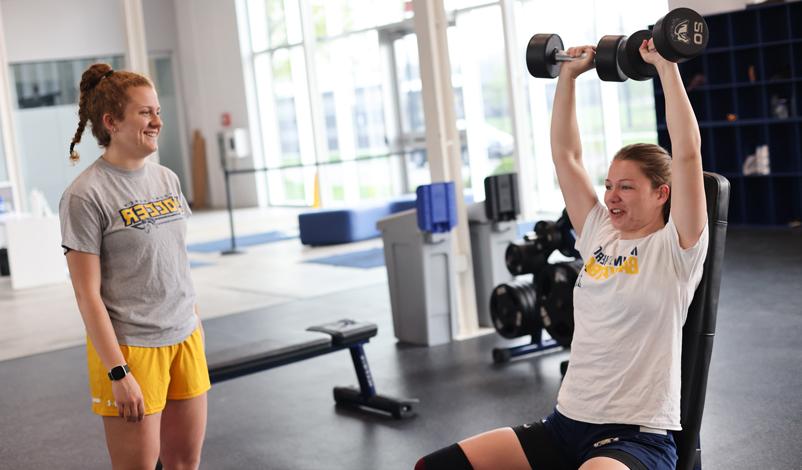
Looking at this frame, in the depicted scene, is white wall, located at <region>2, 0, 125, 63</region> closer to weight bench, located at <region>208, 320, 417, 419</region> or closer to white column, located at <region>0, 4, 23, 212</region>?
white column, located at <region>0, 4, 23, 212</region>

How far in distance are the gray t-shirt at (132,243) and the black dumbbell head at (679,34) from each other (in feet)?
3.83

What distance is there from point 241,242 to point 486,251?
227 inches

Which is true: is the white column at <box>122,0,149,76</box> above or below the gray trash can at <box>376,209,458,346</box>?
above

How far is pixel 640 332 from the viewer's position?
6.50 feet

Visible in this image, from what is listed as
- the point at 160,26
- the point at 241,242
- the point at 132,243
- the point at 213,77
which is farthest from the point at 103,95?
the point at 160,26

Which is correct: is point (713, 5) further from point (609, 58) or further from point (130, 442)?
point (130, 442)

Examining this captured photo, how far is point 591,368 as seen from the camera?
203 centimetres

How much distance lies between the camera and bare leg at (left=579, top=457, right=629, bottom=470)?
187 cm

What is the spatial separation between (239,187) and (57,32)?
3.43 meters

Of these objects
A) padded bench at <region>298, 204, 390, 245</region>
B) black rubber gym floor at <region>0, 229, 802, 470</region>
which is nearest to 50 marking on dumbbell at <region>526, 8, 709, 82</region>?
black rubber gym floor at <region>0, 229, 802, 470</region>

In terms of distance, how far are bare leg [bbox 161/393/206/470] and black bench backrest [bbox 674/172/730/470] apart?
113 cm

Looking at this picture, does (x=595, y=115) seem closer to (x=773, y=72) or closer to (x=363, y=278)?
(x=773, y=72)

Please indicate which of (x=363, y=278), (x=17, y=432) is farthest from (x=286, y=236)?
(x=17, y=432)

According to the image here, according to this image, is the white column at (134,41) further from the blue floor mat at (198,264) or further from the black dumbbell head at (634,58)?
the black dumbbell head at (634,58)
